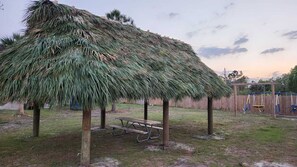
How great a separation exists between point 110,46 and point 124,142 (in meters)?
3.43

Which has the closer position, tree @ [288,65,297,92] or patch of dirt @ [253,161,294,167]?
patch of dirt @ [253,161,294,167]

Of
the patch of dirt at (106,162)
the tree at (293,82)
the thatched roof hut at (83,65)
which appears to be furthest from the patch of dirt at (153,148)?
the tree at (293,82)

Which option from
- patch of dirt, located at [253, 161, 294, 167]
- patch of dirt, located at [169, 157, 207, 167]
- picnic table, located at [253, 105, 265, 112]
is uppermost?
picnic table, located at [253, 105, 265, 112]

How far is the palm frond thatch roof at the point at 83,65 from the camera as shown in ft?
16.6

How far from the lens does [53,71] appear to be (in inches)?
205

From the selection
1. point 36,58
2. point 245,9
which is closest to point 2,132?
point 36,58

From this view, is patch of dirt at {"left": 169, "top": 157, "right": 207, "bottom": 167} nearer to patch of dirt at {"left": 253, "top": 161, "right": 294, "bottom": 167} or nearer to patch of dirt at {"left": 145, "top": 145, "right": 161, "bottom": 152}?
patch of dirt at {"left": 145, "top": 145, "right": 161, "bottom": 152}

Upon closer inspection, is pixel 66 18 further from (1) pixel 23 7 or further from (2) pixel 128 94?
(2) pixel 128 94

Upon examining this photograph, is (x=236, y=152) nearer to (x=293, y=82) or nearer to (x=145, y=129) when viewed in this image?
(x=145, y=129)

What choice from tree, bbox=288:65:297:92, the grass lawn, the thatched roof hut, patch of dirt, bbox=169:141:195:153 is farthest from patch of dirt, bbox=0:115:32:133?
tree, bbox=288:65:297:92

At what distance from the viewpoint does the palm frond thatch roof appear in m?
5.06

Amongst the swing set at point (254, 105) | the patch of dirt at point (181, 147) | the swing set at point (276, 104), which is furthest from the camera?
the swing set at point (254, 105)

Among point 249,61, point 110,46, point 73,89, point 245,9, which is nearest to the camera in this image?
point 73,89

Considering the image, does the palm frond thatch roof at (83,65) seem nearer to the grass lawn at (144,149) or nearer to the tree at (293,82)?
the grass lawn at (144,149)
